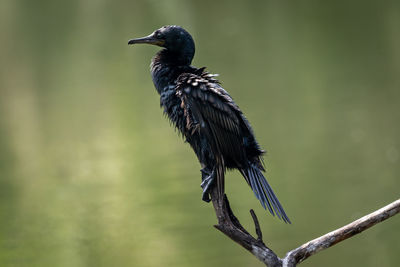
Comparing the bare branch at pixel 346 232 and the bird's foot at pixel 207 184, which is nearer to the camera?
the bare branch at pixel 346 232

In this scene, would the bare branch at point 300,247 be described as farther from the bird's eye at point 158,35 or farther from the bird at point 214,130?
the bird's eye at point 158,35

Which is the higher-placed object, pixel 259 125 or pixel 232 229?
pixel 259 125

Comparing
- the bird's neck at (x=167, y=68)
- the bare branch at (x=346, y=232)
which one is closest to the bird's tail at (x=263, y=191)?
the bare branch at (x=346, y=232)

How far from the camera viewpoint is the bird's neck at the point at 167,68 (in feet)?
14.0

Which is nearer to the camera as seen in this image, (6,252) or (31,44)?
(6,252)

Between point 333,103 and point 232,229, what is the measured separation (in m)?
7.31

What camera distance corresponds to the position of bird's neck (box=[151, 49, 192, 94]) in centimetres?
427

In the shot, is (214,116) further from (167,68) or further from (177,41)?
(177,41)

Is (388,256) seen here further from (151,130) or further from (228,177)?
(151,130)

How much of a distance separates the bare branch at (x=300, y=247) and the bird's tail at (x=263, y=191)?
0.64 ft

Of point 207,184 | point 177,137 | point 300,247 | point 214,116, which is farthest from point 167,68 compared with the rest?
point 177,137

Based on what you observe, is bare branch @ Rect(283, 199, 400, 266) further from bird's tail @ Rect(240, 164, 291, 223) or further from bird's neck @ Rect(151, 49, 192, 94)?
bird's neck @ Rect(151, 49, 192, 94)

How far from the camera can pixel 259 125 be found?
10.1 metres

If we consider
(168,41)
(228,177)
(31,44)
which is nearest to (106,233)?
(228,177)
